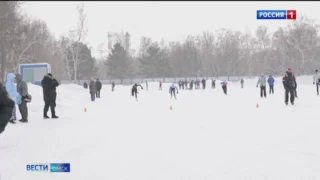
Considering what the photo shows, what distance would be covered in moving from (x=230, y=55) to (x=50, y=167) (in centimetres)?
9026

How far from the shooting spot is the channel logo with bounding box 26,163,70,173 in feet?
15.9

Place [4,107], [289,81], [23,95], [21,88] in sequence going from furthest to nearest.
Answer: [289,81]
[21,88]
[23,95]
[4,107]

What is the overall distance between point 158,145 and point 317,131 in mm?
3964

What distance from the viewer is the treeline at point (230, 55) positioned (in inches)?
2803

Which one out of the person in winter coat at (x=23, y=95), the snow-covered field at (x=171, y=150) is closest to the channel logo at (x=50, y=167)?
the snow-covered field at (x=171, y=150)

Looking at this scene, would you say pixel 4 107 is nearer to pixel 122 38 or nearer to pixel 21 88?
pixel 21 88

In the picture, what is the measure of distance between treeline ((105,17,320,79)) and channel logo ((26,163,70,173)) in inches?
2749

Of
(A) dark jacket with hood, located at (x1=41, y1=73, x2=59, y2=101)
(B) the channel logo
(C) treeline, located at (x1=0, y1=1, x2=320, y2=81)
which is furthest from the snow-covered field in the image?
(C) treeline, located at (x1=0, y1=1, x2=320, y2=81)

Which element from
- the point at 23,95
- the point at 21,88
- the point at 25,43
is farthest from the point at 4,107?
the point at 25,43

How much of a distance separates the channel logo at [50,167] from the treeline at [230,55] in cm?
6982

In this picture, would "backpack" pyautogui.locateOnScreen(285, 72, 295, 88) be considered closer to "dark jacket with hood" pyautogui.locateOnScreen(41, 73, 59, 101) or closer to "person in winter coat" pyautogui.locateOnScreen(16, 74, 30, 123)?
"dark jacket with hood" pyautogui.locateOnScreen(41, 73, 59, 101)

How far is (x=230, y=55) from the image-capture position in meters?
91.8

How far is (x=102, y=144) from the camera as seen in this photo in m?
6.99

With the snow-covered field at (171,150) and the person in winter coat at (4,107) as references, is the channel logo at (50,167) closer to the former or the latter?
the snow-covered field at (171,150)
